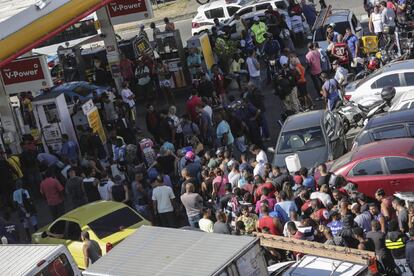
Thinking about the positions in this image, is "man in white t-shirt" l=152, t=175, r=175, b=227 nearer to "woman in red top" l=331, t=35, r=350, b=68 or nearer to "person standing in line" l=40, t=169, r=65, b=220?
"person standing in line" l=40, t=169, r=65, b=220

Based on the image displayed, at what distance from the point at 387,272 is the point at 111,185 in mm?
7485

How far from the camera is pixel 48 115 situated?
83.0 feet

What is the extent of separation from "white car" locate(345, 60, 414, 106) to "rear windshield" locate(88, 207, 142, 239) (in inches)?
296

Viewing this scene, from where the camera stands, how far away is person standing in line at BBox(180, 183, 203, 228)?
18.4 metres

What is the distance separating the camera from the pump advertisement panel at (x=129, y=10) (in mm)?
29625

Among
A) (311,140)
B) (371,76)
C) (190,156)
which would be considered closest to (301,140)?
(311,140)

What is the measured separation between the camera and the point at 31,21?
75.2 ft

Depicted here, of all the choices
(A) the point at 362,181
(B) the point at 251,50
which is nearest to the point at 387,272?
(A) the point at 362,181

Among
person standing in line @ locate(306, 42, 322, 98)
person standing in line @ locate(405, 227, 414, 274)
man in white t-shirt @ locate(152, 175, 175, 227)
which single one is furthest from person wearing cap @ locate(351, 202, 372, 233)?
person standing in line @ locate(306, 42, 322, 98)

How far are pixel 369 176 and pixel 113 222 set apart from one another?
5.05 m

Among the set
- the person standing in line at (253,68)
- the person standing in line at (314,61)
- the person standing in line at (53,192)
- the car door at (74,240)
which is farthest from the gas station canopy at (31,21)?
the person standing in line at (314,61)

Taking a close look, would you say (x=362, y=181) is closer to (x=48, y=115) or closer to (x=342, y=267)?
(x=342, y=267)

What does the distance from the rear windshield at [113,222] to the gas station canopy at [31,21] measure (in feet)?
17.5

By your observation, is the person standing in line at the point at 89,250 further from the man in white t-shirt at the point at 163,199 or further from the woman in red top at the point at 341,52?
the woman in red top at the point at 341,52
